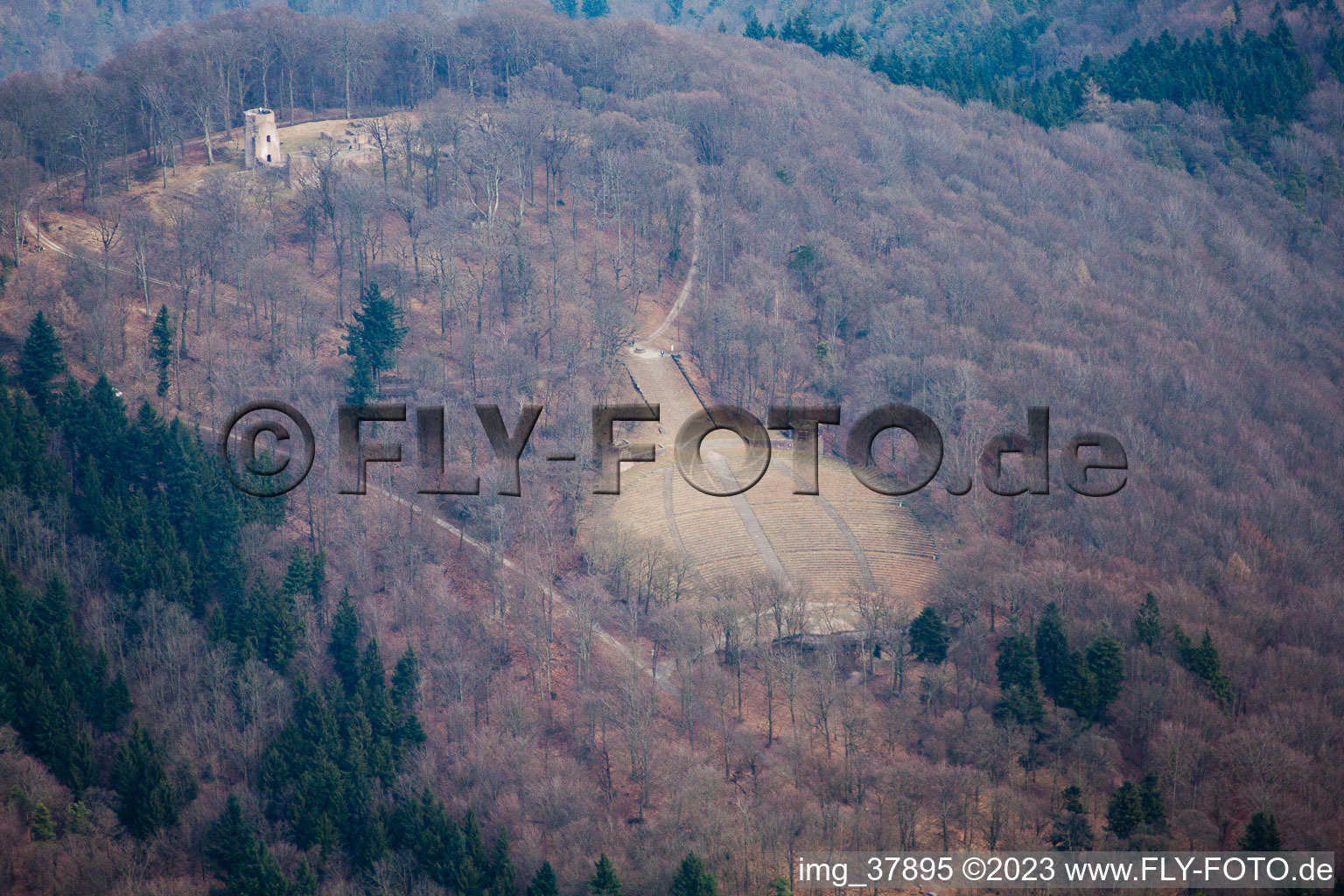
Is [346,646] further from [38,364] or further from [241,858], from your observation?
[38,364]

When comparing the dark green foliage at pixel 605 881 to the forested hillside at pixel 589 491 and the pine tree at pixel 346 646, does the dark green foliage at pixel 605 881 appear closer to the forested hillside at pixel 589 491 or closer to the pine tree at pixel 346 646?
the forested hillside at pixel 589 491

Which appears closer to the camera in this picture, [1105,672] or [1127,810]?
[1127,810]

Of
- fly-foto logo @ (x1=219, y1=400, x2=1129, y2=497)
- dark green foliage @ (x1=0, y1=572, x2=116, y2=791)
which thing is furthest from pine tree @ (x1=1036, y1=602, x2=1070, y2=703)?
dark green foliage @ (x1=0, y1=572, x2=116, y2=791)

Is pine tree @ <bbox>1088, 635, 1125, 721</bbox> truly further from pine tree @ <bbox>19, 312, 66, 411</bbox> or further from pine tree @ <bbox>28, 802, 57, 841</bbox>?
pine tree @ <bbox>19, 312, 66, 411</bbox>

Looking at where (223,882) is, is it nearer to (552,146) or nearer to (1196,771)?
(1196,771)

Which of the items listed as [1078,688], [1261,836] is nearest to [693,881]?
[1078,688]

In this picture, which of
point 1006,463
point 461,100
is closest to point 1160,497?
point 1006,463
